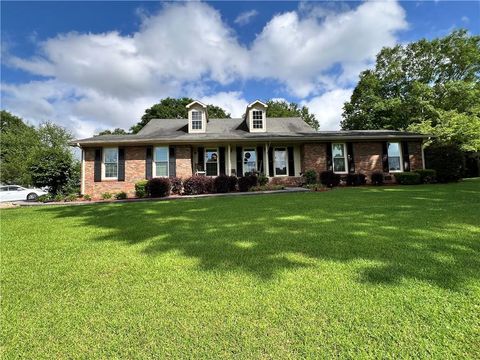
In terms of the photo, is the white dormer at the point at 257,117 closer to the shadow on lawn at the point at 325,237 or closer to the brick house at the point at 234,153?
the brick house at the point at 234,153

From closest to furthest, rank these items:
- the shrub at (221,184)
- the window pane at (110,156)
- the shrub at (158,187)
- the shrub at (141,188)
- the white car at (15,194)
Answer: the shrub at (158,187)
the shrub at (141,188)
the shrub at (221,184)
the window pane at (110,156)
the white car at (15,194)

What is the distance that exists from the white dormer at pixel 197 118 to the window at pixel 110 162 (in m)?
4.75

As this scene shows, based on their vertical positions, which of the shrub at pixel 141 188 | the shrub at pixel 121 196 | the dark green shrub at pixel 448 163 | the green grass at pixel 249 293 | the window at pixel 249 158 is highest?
the window at pixel 249 158

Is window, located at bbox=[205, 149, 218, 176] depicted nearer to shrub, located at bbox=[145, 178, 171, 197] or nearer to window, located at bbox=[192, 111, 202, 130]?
window, located at bbox=[192, 111, 202, 130]

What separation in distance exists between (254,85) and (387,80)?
17.9 meters

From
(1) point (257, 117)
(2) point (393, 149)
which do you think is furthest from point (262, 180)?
(2) point (393, 149)

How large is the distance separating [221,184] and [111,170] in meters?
6.77

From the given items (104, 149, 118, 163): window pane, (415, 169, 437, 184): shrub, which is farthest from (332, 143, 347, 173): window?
(104, 149, 118, 163): window pane

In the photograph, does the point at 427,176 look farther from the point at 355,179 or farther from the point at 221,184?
the point at 221,184

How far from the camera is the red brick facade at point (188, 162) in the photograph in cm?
1478

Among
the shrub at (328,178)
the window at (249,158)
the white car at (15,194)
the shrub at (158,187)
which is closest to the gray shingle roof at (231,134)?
the window at (249,158)

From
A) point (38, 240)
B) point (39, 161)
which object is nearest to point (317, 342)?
point (38, 240)

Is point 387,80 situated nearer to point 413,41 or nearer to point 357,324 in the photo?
point 413,41

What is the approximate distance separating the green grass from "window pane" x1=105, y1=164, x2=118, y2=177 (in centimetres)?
1052
